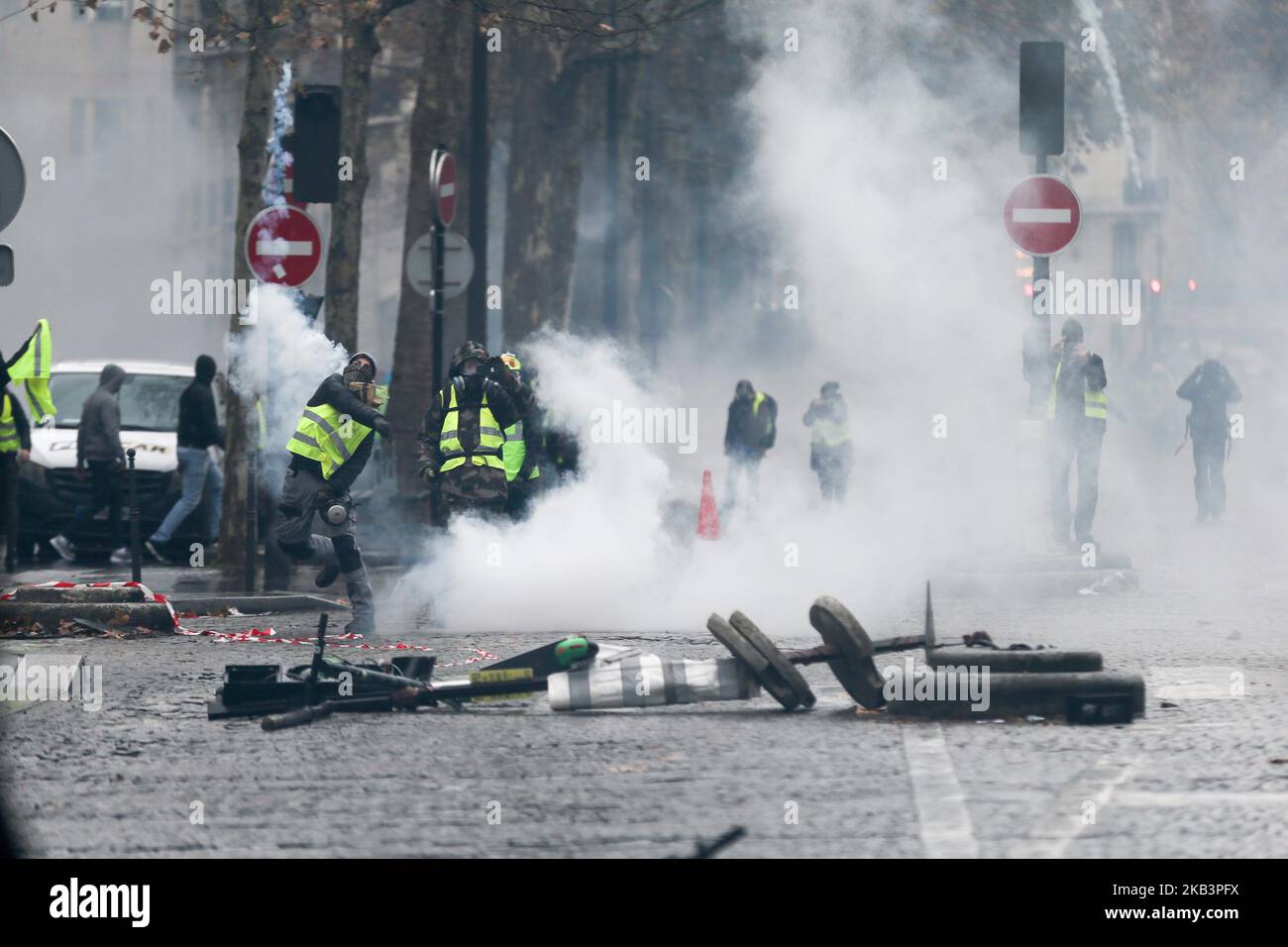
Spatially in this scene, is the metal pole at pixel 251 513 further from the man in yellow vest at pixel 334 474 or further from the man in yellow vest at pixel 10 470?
the man in yellow vest at pixel 10 470

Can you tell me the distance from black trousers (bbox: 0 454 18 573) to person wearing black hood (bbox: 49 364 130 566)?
3.24 ft

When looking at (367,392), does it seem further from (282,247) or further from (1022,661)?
(1022,661)

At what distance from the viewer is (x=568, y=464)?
15.3 metres

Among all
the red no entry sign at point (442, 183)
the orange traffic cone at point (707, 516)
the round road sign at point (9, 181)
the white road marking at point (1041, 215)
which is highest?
the red no entry sign at point (442, 183)

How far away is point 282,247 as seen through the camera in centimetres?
1561

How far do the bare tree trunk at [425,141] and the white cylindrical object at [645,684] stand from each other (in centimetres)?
1432

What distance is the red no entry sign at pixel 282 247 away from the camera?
1559cm

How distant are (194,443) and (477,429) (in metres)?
5.36

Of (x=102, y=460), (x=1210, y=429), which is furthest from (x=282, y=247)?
(x=1210, y=429)

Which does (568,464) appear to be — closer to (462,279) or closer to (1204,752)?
(462,279)

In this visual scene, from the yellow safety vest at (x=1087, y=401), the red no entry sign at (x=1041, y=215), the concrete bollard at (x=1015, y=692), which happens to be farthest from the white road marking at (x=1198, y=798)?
the yellow safety vest at (x=1087, y=401)

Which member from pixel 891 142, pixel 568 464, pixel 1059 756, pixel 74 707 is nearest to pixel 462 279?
pixel 568 464

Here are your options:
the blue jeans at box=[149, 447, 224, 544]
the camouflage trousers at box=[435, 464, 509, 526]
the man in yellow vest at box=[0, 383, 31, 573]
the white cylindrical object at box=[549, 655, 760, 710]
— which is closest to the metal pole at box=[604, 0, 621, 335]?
the blue jeans at box=[149, 447, 224, 544]

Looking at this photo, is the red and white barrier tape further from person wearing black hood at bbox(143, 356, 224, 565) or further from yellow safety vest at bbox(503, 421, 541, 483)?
person wearing black hood at bbox(143, 356, 224, 565)
